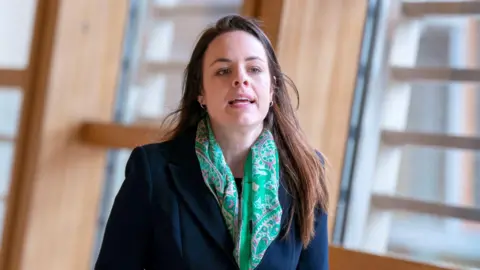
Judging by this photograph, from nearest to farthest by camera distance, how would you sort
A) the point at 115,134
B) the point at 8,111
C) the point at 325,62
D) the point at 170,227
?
1. the point at 170,227
2. the point at 325,62
3. the point at 115,134
4. the point at 8,111

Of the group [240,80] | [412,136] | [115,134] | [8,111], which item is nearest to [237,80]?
[240,80]

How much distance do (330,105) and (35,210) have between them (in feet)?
2.50

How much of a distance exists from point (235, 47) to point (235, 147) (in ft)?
0.47

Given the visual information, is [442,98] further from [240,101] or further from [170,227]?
[170,227]

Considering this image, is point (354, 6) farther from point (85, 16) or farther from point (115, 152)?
point (115, 152)

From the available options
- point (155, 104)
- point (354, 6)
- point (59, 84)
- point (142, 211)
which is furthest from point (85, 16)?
point (142, 211)

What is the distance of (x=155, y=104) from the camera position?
1.79 m

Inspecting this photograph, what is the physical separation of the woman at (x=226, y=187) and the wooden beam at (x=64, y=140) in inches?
26.2

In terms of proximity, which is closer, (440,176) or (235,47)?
(235,47)

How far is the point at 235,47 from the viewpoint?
2.94 feet

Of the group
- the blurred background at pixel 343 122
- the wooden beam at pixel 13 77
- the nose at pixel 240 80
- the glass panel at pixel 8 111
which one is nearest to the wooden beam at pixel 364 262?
the blurred background at pixel 343 122

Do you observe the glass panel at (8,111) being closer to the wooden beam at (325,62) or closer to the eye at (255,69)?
the wooden beam at (325,62)

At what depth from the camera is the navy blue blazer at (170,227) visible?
0.86 meters

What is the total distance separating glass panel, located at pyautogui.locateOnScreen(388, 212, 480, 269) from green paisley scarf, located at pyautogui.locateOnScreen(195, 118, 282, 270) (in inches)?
15.6
